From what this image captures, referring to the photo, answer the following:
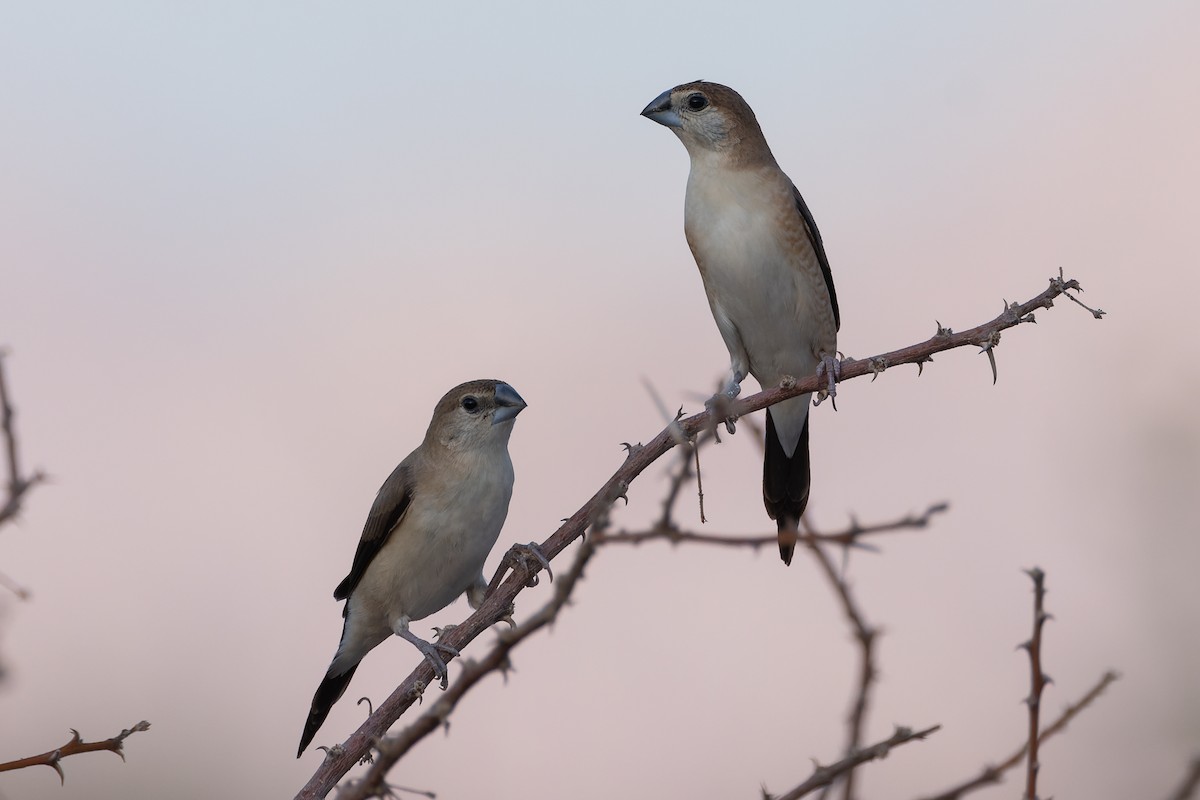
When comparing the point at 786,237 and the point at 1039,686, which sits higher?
the point at 786,237

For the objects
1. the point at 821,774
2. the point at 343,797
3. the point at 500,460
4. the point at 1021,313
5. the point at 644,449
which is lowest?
the point at 343,797

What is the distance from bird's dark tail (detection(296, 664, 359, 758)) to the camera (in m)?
5.04

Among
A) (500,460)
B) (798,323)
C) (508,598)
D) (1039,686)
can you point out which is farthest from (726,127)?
(1039,686)

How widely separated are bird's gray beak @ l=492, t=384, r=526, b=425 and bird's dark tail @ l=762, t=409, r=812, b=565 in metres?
1.11

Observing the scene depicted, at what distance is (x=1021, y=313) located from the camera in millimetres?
3002

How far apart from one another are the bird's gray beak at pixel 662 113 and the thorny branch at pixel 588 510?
2.57 m

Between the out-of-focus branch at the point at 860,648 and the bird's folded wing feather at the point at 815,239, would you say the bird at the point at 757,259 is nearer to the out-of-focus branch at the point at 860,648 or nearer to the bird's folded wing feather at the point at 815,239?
the bird's folded wing feather at the point at 815,239

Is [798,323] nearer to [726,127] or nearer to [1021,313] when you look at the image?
[726,127]

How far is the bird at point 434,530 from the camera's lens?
530cm

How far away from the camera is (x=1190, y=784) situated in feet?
4.52

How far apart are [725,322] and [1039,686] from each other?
12.7ft

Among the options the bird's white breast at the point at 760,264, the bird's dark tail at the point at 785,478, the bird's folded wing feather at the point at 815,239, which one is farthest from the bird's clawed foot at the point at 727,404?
the bird's folded wing feather at the point at 815,239

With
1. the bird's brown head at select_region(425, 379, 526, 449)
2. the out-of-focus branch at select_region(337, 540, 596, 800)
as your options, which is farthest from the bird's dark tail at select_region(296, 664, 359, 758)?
the out-of-focus branch at select_region(337, 540, 596, 800)

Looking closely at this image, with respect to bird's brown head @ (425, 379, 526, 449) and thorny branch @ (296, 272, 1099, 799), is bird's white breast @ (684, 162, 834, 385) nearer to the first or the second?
bird's brown head @ (425, 379, 526, 449)
